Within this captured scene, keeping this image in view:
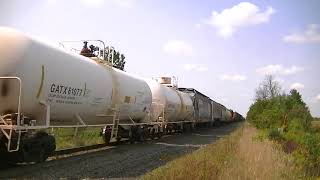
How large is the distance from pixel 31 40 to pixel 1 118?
2.10m

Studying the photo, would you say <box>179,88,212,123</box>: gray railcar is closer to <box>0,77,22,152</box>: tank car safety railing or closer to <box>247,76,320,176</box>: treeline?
<box>247,76,320,176</box>: treeline

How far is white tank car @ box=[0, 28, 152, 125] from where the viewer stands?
10.8 metres

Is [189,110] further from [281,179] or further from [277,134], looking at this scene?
[281,179]

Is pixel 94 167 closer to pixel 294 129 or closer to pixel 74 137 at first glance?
pixel 74 137

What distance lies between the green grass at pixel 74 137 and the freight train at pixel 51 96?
531 millimetres

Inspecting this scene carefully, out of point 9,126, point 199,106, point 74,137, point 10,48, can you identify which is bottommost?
point 74,137

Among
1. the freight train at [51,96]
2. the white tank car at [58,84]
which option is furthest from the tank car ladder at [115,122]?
the white tank car at [58,84]

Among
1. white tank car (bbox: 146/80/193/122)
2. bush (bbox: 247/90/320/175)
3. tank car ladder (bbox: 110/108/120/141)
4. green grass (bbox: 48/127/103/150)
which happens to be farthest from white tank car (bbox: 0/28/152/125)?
bush (bbox: 247/90/320/175)

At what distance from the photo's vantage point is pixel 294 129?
2827 cm

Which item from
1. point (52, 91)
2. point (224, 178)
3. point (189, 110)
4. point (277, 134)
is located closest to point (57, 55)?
point (52, 91)

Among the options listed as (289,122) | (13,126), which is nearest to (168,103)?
(289,122)

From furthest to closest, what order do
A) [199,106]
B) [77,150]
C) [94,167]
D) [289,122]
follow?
[199,106] → [289,122] → [77,150] → [94,167]

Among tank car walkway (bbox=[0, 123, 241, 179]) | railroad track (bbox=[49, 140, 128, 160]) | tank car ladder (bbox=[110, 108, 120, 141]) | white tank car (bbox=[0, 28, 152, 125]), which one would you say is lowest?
tank car walkway (bbox=[0, 123, 241, 179])

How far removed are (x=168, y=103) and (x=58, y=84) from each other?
1359 centimetres
